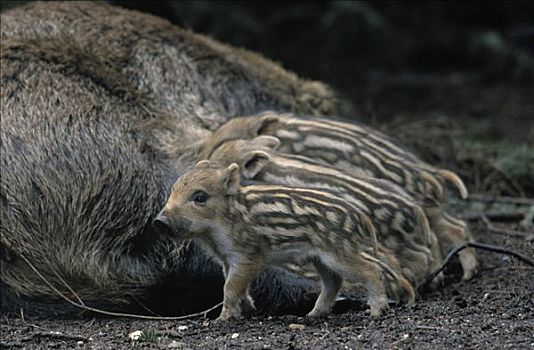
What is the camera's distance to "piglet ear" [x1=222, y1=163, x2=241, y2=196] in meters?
5.59

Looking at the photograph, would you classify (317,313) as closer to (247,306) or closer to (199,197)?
(247,306)

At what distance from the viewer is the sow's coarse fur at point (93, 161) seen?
632 centimetres

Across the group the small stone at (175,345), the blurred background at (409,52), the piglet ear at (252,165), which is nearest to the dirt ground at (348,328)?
the small stone at (175,345)

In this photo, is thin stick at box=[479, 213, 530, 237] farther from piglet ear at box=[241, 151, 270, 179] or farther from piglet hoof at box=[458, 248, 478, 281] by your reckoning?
piglet ear at box=[241, 151, 270, 179]

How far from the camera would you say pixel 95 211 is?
21.1ft

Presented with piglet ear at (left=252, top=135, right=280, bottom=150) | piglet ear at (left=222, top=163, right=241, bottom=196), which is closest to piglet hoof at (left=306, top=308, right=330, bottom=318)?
piglet ear at (left=222, top=163, right=241, bottom=196)

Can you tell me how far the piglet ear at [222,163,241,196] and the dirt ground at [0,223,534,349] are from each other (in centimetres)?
67

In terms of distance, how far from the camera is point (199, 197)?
555cm

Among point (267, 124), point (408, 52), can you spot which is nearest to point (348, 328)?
point (267, 124)

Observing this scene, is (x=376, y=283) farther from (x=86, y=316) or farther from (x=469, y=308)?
(x=86, y=316)

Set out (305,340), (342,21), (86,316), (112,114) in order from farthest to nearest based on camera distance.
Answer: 1. (342,21)
2. (112,114)
3. (86,316)
4. (305,340)

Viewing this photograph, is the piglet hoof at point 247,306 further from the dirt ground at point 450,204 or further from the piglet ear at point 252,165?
the piglet ear at point 252,165

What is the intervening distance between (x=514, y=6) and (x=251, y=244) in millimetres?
8094

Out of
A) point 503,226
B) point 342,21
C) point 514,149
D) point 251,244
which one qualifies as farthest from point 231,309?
point 342,21
